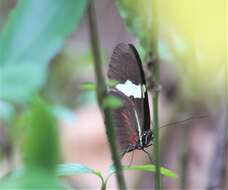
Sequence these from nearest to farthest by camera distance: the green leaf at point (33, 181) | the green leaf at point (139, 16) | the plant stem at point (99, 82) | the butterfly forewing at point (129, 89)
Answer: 1. the green leaf at point (33, 181)
2. the plant stem at point (99, 82)
3. the green leaf at point (139, 16)
4. the butterfly forewing at point (129, 89)

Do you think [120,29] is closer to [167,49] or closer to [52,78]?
[52,78]

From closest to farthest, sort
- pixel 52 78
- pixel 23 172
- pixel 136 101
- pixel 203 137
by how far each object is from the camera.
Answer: pixel 23 172, pixel 136 101, pixel 52 78, pixel 203 137

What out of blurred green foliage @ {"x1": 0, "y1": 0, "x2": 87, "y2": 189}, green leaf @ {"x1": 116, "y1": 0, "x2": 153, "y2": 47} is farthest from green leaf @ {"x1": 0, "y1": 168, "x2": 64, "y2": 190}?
green leaf @ {"x1": 116, "y1": 0, "x2": 153, "y2": 47}

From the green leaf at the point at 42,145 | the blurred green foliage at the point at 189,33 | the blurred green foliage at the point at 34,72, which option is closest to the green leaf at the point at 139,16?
the blurred green foliage at the point at 189,33

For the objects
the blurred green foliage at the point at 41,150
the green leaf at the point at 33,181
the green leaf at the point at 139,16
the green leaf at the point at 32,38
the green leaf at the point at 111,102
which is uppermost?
the green leaf at the point at 139,16

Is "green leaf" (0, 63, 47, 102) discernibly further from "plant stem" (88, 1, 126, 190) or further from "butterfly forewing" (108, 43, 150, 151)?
"butterfly forewing" (108, 43, 150, 151)

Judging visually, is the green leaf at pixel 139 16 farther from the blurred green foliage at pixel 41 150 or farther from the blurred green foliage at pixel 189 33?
the blurred green foliage at pixel 41 150

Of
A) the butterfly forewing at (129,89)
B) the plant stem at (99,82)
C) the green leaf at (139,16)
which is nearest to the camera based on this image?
the plant stem at (99,82)

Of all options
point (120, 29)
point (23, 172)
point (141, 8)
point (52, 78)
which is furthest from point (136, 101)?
point (120, 29)
